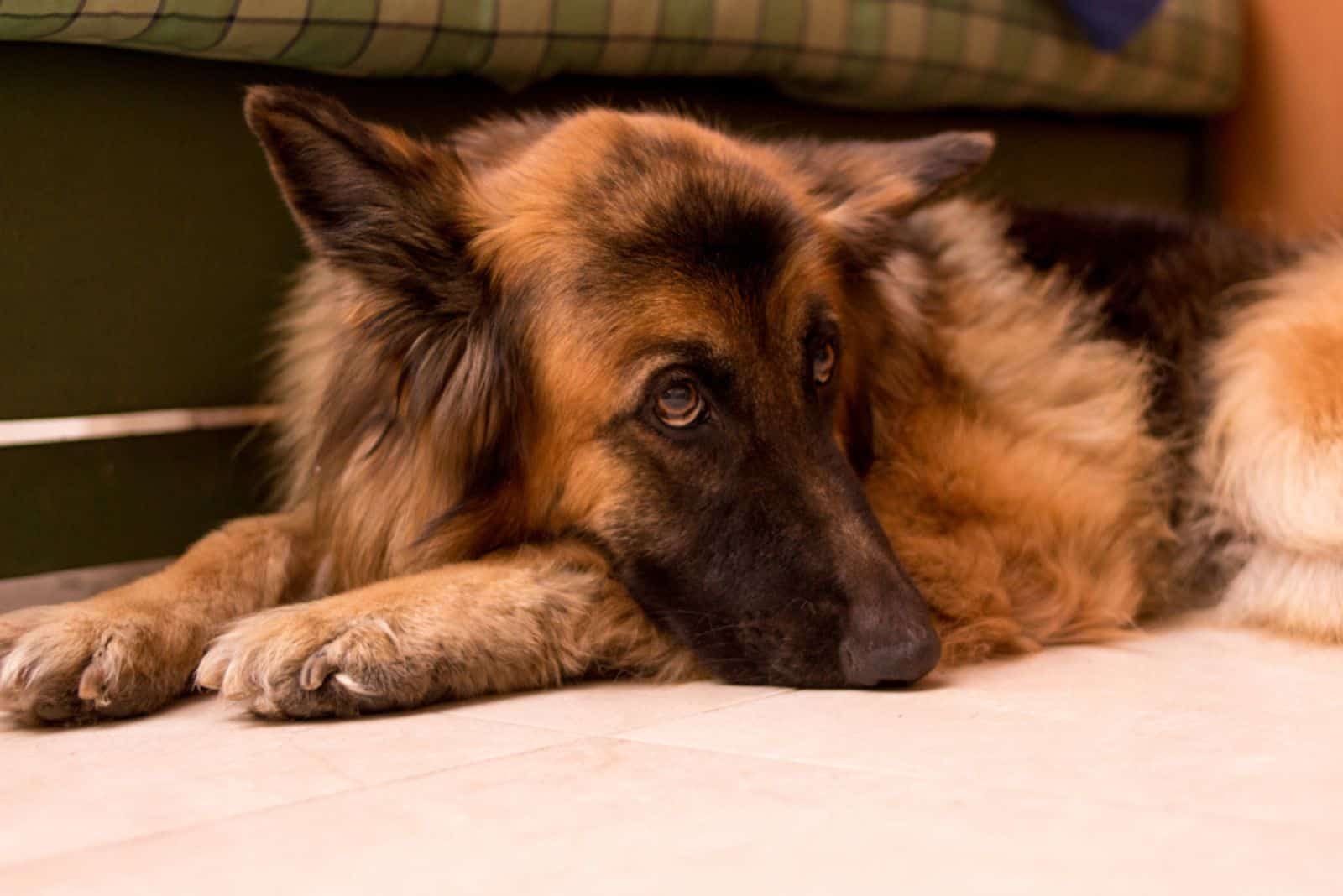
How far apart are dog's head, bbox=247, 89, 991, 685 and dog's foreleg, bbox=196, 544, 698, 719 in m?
0.07

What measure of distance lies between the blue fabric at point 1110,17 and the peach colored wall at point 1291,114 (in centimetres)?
91

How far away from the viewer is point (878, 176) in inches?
119

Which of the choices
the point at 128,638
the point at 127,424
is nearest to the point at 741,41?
the point at 127,424

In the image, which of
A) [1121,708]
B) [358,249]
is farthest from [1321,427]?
[358,249]

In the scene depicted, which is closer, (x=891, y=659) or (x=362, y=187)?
(x=891, y=659)

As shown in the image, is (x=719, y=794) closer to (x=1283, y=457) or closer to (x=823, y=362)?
(x=823, y=362)

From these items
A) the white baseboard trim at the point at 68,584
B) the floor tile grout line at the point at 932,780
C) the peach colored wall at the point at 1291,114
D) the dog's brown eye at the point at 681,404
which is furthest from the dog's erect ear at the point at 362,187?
the peach colored wall at the point at 1291,114

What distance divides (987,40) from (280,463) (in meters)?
2.29

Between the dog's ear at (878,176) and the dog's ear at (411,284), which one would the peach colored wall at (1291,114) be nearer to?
the dog's ear at (878,176)

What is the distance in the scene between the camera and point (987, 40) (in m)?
4.12

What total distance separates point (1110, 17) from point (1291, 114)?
3.71ft

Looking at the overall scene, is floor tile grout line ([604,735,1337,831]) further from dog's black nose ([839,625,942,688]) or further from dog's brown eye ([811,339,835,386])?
dog's brown eye ([811,339,835,386])

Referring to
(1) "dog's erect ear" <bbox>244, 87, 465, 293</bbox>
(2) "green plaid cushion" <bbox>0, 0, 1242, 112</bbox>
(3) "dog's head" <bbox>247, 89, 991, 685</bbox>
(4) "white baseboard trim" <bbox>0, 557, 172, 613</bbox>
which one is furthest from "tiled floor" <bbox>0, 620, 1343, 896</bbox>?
(2) "green plaid cushion" <bbox>0, 0, 1242, 112</bbox>

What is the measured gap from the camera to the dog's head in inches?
93.5
